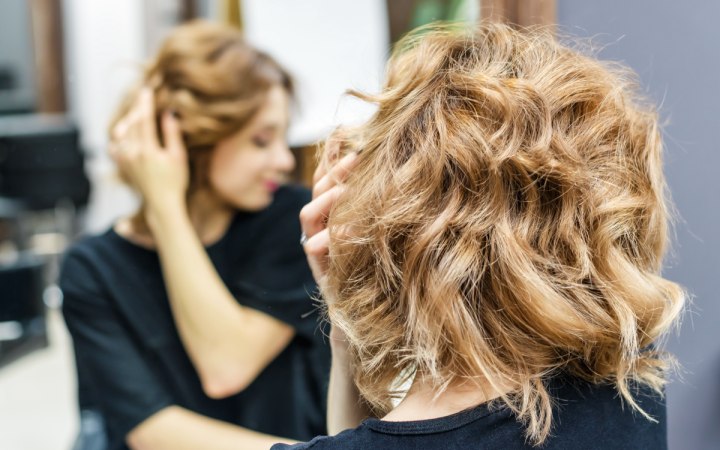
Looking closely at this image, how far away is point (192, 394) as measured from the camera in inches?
34.0

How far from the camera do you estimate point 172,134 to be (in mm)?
859

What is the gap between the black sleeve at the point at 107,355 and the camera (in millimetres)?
842

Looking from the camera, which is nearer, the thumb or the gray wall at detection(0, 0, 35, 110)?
the thumb

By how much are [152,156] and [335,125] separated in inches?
11.2

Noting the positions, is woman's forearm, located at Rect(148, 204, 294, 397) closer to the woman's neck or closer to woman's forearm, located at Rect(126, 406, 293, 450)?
woman's forearm, located at Rect(126, 406, 293, 450)

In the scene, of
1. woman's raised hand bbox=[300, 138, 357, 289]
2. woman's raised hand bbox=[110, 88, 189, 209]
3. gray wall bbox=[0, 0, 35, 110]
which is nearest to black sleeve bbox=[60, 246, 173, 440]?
woman's raised hand bbox=[110, 88, 189, 209]

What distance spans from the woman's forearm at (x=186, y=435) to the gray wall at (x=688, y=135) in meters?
0.54

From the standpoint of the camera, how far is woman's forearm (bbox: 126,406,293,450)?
A: 2.70 feet

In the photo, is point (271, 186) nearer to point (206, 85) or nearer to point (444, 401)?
point (206, 85)

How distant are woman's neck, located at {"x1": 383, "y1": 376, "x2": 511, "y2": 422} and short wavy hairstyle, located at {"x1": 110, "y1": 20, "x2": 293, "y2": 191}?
479 mm

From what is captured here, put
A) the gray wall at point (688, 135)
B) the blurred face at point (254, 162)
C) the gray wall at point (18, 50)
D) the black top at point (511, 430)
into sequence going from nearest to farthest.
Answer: the black top at point (511, 430)
the gray wall at point (688, 135)
the blurred face at point (254, 162)
the gray wall at point (18, 50)

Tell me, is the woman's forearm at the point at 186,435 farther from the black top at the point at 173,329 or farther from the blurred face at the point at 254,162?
the blurred face at the point at 254,162

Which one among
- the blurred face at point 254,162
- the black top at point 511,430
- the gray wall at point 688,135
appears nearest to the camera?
the black top at point 511,430

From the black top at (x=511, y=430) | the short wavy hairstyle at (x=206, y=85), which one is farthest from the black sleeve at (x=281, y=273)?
the black top at (x=511, y=430)
